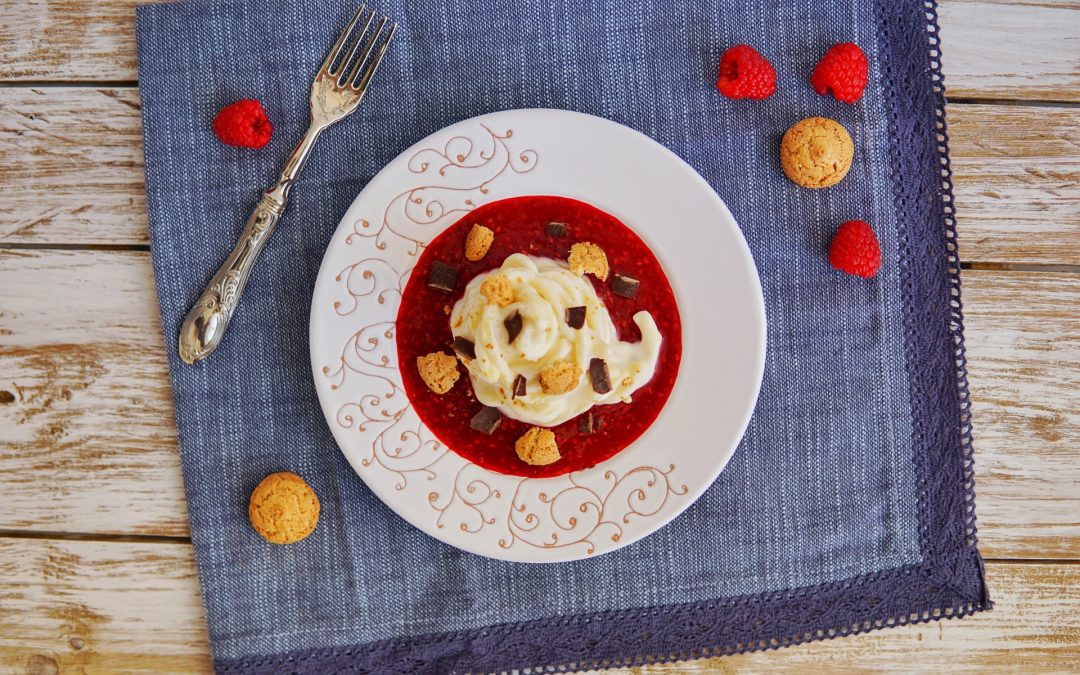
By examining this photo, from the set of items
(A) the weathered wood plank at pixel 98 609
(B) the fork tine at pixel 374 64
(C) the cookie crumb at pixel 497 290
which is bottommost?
(A) the weathered wood plank at pixel 98 609

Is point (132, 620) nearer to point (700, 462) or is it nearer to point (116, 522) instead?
point (116, 522)

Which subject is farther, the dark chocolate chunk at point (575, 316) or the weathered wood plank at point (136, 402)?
the weathered wood plank at point (136, 402)

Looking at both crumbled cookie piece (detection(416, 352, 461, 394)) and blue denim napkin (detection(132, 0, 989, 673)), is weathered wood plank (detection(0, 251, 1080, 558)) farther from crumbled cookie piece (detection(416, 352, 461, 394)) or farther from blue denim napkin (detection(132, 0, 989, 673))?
crumbled cookie piece (detection(416, 352, 461, 394))

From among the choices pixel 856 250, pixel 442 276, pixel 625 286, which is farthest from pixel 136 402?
pixel 856 250

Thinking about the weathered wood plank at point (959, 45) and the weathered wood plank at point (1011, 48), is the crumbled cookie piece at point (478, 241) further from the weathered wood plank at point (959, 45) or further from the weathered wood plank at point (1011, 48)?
the weathered wood plank at point (1011, 48)

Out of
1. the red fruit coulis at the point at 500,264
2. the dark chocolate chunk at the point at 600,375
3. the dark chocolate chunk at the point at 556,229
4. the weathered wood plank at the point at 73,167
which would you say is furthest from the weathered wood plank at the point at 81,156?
the dark chocolate chunk at the point at 600,375

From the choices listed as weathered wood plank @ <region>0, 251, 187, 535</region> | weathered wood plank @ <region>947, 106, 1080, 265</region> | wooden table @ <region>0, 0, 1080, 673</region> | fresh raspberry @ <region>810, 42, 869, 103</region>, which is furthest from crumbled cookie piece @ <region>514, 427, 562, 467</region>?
Result: weathered wood plank @ <region>947, 106, 1080, 265</region>

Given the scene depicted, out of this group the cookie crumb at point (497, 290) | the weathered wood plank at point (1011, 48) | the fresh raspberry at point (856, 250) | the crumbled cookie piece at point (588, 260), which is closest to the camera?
the cookie crumb at point (497, 290)

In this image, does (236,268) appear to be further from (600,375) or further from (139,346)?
(600,375)
